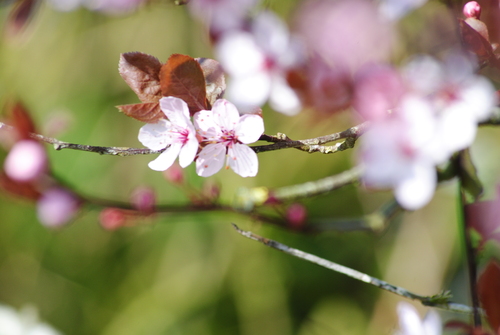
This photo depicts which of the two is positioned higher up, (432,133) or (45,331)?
Result: (432,133)

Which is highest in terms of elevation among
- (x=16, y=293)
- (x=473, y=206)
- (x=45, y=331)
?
(x=473, y=206)

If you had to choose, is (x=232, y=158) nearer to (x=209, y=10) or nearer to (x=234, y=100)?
(x=234, y=100)

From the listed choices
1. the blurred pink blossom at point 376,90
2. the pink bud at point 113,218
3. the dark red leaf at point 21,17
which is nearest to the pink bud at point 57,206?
the pink bud at point 113,218

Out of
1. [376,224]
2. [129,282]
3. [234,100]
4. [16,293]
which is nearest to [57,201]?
[234,100]

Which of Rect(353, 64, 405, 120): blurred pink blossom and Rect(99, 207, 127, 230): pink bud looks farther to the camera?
Rect(99, 207, 127, 230): pink bud

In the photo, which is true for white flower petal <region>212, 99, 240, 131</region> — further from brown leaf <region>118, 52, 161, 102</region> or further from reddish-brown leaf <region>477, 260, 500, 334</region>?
reddish-brown leaf <region>477, 260, 500, 334</region>

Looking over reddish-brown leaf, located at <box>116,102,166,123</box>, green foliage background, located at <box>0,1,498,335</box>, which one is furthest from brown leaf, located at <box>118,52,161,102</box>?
green foliage background, located at <box>0,1,498,335</box>
